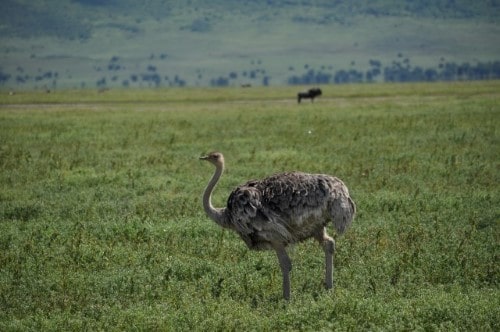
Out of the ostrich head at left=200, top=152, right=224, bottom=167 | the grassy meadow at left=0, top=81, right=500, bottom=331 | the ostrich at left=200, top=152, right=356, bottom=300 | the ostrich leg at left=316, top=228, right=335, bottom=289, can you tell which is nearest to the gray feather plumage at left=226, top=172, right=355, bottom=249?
the ostrich at left=200, top=152, right=356, bottom=300

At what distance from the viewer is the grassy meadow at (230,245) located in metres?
8.94

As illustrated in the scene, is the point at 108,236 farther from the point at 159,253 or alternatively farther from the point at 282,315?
the point at 282,315

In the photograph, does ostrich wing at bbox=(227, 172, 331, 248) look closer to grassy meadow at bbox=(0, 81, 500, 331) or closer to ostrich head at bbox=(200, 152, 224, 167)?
grassy meadow at bbox=(0, 81, 500, 331)

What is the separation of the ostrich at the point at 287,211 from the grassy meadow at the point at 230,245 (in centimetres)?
41

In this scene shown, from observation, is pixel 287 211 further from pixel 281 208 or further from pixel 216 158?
pixel 216 158

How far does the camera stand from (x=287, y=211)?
31.7 feet

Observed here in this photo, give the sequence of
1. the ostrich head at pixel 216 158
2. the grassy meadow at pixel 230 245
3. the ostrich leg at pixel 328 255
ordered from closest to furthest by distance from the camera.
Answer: the grassy meadow at pixel 230 245 < the ostrich leg at pixel 328 255 < the ostrich head at pixel 216 158

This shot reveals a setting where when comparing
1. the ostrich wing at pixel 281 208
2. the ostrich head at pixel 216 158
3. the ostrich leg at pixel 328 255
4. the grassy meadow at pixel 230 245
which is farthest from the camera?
the ostrich head at pixel 216 158

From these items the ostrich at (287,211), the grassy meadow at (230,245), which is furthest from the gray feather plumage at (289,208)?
the grassy meadow at (230,245)

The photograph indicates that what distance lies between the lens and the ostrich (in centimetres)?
962

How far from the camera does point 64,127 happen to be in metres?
30.0

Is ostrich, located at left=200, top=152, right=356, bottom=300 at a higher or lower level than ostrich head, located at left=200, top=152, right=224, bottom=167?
lower

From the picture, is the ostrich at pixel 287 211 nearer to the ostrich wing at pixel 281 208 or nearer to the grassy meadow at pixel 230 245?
the ostrich wing at pixel 281 208

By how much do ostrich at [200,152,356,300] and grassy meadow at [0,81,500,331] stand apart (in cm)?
41
